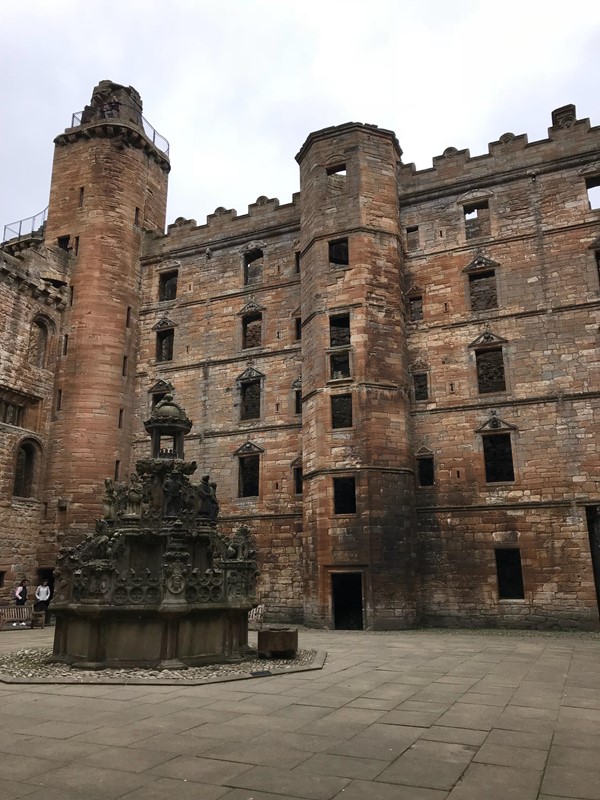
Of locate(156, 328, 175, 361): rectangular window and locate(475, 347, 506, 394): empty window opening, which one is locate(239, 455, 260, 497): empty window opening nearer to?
locate(156, 328, 175, 361): rectangular window

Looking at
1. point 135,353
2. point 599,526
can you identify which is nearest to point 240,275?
point 135,353

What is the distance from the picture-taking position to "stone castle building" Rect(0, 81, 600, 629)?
65.3 feet

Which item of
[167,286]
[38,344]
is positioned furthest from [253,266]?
[38,344]

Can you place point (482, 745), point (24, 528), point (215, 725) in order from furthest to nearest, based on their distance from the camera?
1. point (24, 528)
2. point (215, 725)
3. point (482, 745)

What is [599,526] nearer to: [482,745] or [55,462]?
[482,745]

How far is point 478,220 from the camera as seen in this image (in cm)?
2342

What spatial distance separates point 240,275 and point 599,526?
16.9 metres

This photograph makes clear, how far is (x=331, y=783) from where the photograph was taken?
16.0ft

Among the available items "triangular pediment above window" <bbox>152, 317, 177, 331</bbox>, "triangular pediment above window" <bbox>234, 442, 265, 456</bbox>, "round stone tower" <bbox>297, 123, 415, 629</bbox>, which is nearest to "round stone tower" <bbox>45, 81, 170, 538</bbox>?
"triangular pediment above window" <bbox>152, 317, 177, 331</bbox>

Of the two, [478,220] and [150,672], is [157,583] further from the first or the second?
[478,220]

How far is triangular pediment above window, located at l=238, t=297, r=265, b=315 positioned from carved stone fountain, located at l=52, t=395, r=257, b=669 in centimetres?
1412

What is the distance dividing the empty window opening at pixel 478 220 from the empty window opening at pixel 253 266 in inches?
341

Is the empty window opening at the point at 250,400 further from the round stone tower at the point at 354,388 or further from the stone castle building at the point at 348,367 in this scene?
the round stone tower at the point at 354,388

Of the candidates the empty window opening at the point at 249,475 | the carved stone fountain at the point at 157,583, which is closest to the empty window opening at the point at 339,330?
the empty window opening at the point at 249,475
